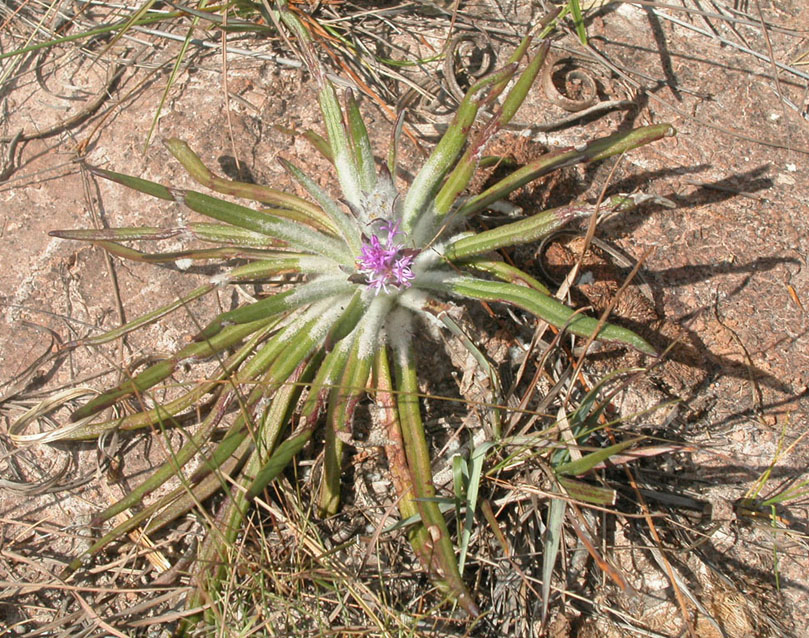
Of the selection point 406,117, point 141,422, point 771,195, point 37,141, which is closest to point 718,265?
point 771,195

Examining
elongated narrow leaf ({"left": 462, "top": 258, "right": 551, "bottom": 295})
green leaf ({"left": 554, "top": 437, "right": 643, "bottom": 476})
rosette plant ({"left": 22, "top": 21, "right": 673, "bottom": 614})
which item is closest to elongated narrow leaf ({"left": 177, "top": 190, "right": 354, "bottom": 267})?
rosette plant ({"left": 22, "top": 21, "right": 673, "bottom": 614})

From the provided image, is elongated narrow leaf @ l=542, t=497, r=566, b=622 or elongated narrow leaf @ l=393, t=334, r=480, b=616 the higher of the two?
elongated narrow leaf @ l=393, t=334, r=480, b=616

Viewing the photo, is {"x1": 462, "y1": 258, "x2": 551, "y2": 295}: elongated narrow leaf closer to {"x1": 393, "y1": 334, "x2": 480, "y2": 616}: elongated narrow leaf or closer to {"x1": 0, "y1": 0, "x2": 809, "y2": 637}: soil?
{"x1": 0, "y1": 0, "x2": 809, "y2": 637}: soil

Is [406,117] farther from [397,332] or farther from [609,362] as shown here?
[609,362]

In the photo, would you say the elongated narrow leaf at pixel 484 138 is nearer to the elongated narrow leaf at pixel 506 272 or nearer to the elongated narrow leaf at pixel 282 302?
the elongated narrow leaf at pixel 506 272

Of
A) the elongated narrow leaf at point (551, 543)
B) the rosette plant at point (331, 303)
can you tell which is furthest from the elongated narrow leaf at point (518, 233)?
the elongated narrow leaf at point (551, 543)
